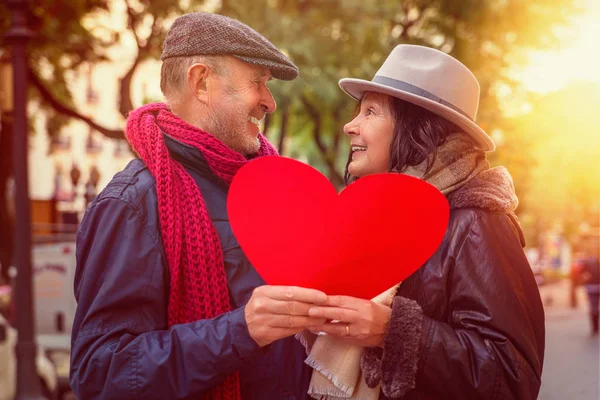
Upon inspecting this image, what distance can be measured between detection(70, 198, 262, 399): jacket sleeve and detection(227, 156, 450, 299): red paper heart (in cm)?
21

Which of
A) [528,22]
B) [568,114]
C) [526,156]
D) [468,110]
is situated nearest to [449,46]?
[528,22]

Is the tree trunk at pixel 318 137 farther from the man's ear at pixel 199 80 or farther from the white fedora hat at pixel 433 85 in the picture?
the man's ear at pixel 199 80

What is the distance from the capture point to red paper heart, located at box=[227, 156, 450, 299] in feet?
5.44

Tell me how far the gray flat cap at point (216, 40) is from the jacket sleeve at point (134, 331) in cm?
48

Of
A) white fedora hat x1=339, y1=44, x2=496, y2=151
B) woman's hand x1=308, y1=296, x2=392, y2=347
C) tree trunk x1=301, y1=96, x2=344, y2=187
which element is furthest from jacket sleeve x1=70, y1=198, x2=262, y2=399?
tree trunk x1=301, y1=96, x2=344, y2=187

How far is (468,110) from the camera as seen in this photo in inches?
87.8

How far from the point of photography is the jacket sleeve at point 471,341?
6.16 ft

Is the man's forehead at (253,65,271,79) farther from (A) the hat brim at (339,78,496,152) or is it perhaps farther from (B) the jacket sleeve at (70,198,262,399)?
(B) the jacket sleeve at (70,198,262,399)

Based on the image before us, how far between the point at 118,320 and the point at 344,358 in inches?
22.8

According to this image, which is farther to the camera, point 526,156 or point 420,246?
point 526,156

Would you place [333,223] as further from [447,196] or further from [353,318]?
[447,196]

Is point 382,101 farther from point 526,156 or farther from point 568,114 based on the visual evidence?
point 568,114

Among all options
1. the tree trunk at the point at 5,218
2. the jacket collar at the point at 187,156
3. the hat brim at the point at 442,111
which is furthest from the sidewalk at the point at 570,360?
the tree trunk at the point at 5,218

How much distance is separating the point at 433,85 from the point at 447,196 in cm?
34
